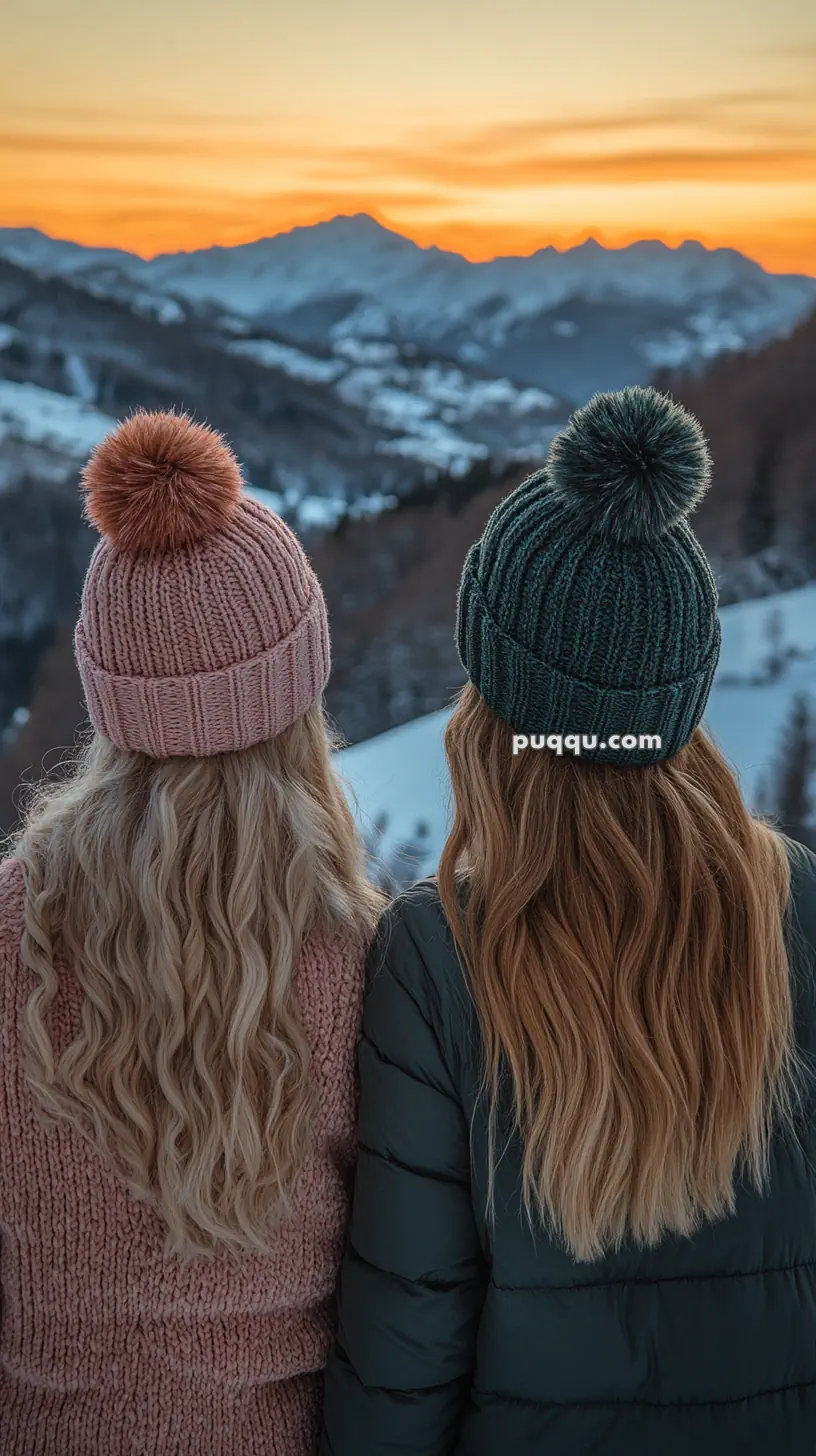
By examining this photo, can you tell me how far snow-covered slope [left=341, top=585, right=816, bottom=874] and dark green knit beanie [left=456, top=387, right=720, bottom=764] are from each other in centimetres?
135

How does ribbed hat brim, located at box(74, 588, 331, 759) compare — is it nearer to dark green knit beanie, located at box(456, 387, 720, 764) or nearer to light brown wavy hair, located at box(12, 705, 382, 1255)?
light brown wavy hair, located at box(12, 705, 382, 1255)

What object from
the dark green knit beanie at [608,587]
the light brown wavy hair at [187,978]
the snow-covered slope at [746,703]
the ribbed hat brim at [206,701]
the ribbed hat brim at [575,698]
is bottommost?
the snow-covered slope at [746,703]

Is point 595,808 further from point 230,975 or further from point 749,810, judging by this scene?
point 230,975

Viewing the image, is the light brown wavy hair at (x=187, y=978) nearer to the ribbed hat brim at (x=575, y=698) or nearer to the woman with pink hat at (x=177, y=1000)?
the woman with pink hat at (x=177, y=1000)

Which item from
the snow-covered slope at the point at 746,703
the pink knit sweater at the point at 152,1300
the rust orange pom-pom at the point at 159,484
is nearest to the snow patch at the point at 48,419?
the snow-covered slope at the point at 746,703

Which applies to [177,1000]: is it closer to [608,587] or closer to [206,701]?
[206,701]

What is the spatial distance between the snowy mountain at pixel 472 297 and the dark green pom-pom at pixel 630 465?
6.01ft

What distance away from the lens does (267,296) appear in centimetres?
264

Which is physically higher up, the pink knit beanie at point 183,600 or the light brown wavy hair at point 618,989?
the pink knit beanie at point 183,600

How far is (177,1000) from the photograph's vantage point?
0.86 metres

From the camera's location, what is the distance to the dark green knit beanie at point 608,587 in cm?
78

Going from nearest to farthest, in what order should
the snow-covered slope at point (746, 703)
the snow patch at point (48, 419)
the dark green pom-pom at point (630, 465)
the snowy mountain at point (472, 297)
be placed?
the dark green pom-pom at point (630, 465) < the snow-covered slope at point (746, 703) < the snowy mountain at point (472, 297) < the snow patch at point (48, 419)

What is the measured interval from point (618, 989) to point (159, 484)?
0.50 meters

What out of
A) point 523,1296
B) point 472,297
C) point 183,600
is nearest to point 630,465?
point 183,600
